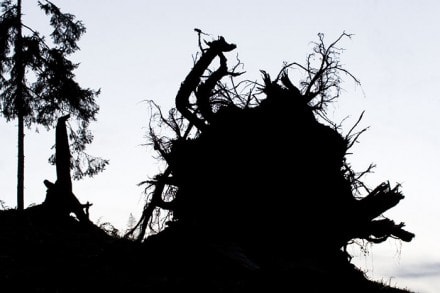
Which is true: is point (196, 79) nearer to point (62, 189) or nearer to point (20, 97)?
point (62, 189)

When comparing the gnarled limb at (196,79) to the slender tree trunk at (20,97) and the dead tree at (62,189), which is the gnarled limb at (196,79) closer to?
the dead tree at (62,189)

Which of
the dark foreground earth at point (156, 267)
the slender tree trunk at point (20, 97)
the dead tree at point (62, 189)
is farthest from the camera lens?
the slender tree trunk at point (20, 97)

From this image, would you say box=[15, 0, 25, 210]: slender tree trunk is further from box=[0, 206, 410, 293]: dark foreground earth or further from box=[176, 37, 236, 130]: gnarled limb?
box=[176, 37, 236, 130]: gnarled limb

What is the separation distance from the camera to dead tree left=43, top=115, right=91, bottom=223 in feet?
43.1

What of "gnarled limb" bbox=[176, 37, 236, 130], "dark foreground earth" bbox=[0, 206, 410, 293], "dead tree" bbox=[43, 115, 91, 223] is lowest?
"dark foreground earth" bbox=[0, 206, 410, 293]

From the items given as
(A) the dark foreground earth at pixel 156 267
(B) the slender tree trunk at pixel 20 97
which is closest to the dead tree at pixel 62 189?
(A) the dark foreground earth at pixel 156 267

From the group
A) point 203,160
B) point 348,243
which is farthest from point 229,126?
point 348,243

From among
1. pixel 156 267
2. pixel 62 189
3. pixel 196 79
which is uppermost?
pixel 196 79

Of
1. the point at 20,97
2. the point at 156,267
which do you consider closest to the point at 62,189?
the point at 156,267

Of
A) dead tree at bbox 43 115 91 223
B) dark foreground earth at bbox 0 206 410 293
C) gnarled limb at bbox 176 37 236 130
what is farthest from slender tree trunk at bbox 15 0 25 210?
gnarled limb at bbox 176 37 236 130

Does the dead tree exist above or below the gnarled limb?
below

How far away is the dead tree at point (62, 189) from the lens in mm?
13141

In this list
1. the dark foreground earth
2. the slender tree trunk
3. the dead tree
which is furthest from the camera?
the slender tree trunk

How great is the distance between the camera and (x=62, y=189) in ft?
44.9
